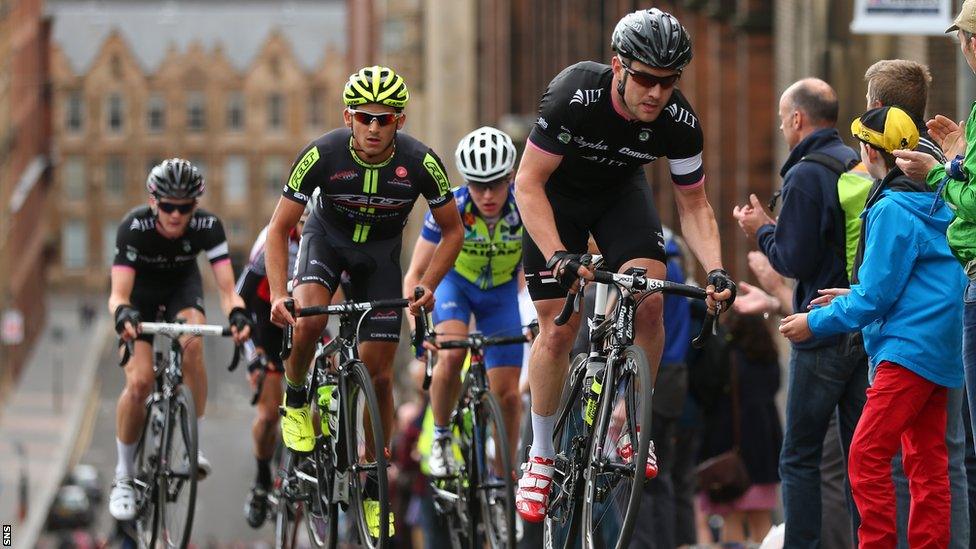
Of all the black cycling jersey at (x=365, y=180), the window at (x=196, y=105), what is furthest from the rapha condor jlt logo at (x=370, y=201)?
the window at (x=196, y=105)

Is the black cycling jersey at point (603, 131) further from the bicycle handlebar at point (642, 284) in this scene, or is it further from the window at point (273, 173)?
the window at point (273, 173)

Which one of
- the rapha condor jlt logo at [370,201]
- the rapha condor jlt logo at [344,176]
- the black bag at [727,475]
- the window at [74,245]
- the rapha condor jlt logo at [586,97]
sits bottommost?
the black bag at [727,475]

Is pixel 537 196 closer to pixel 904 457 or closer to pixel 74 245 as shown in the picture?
pixel 904 457

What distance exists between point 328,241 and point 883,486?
3.45 meters

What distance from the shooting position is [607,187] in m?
9.44

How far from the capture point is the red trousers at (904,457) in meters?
8.67

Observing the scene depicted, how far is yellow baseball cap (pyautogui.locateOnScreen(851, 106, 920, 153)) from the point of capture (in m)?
8.84

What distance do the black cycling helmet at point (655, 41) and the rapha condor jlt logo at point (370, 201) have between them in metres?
2.25

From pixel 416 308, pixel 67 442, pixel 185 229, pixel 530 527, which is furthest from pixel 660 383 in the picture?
pixel 67 442

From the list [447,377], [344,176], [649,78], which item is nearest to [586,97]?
[649,78]

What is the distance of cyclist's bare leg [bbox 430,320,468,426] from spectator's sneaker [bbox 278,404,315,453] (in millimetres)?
876

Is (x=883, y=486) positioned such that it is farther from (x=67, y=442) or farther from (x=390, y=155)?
(x=67, y=442)

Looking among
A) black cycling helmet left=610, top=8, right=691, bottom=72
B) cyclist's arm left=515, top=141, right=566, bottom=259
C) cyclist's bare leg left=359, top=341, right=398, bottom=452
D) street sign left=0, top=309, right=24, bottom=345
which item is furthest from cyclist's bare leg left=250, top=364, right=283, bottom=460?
street sign left=0, top=309, right=24, bottom=345

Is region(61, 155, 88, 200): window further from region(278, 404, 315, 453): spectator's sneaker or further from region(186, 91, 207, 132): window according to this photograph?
region(278, 404, 315, 453): spectator's sneaker
